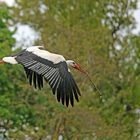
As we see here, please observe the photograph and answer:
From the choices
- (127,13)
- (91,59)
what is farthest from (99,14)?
(91,59)

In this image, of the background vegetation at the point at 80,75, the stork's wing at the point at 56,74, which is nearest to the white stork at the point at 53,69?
the stork's wing at the point at 56,74

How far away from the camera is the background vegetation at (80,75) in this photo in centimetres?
2759

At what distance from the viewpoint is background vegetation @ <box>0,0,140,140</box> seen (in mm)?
27594

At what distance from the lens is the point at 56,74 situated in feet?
43.9

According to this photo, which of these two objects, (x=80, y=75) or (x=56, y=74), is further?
(x=80, y=75)

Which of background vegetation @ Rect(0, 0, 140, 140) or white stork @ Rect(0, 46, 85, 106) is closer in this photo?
white stork @ Rect(0, 46, 85, 106)

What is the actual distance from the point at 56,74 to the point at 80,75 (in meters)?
13.6

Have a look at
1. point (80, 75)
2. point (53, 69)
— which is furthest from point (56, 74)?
point (80, 75)

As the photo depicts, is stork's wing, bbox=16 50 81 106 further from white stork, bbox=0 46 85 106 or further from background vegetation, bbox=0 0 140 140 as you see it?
background vegetation, bbox=0 0 140 140

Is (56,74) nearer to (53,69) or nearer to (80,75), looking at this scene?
(53,69)

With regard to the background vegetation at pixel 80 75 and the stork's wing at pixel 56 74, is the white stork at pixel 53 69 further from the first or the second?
the background vegetation at pixel 80 75

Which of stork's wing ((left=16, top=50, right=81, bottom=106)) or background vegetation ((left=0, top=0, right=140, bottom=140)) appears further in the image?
background vegetation ((left=0, top=0, right=140, bottom=140))

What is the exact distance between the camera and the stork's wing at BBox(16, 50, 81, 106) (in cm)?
1297

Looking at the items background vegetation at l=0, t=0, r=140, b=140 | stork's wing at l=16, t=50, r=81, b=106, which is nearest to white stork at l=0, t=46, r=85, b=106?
stork's wing at l=16, t=50, r=81, b=106
